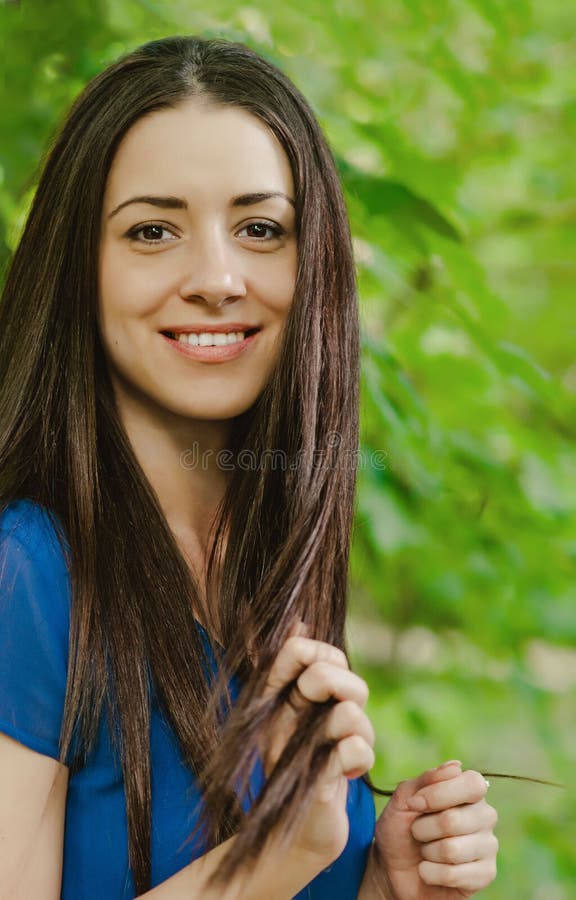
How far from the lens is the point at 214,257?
132 centimetres

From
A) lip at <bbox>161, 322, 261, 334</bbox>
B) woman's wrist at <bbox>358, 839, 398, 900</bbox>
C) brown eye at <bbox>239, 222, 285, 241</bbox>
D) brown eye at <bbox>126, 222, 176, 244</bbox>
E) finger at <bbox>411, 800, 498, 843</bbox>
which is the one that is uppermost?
brown eye at <bbox>239, 222, 285, 241</bbox>

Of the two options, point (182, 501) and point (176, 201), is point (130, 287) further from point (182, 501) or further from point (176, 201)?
point (182, 501)

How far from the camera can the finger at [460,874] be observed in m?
1.32

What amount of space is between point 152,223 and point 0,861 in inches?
28.9

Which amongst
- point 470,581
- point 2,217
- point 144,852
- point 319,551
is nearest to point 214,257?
point 319,551

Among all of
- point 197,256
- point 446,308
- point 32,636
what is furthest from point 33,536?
point 446,308

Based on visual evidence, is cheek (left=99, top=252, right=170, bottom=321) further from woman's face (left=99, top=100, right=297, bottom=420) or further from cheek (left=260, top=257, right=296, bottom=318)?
cheek (left=260, top=257, right=296, bottom=318)

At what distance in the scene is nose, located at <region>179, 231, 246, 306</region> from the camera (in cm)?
132

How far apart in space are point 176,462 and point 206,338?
0.65 ft

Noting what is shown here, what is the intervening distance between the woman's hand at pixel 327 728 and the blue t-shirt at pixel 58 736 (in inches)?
7.4

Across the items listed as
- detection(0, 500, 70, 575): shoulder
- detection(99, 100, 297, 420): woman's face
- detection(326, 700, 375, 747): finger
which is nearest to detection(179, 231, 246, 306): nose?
detection(99, 100, 297, 420): woman's face

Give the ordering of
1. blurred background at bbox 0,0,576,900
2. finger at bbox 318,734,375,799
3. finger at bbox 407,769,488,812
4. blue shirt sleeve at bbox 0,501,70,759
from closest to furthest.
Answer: finger at bbox 318,734,375,799 < blue shirt sleeve at bbox 0,501,70,759 < finger at bbox 407,769,488,812 < blurred background at bbox 0,0,576,900

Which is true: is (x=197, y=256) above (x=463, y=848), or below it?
above

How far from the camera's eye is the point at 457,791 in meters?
1.30
